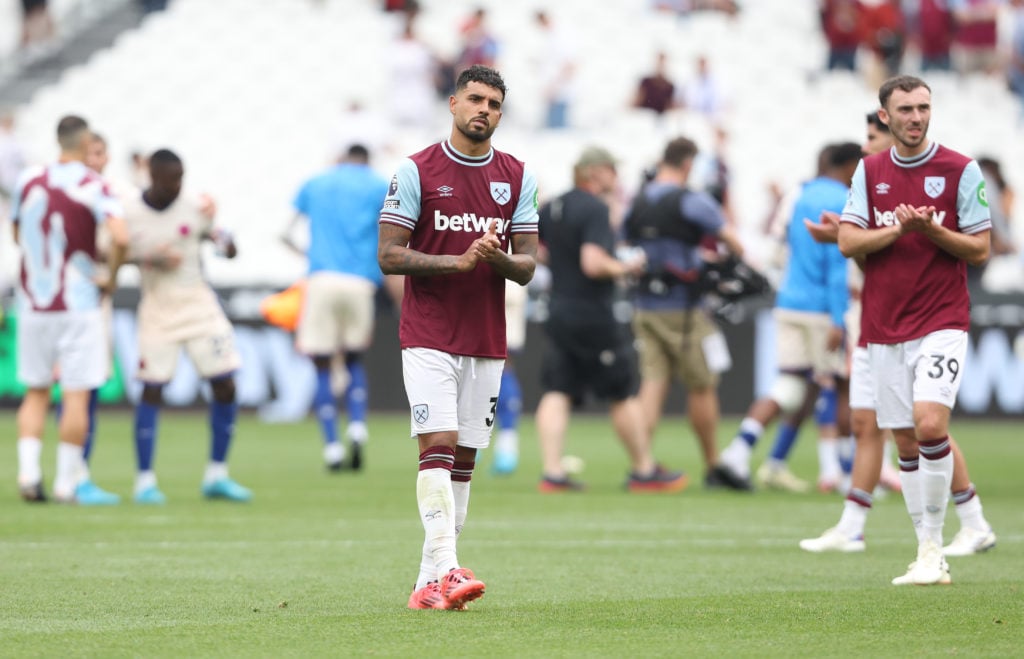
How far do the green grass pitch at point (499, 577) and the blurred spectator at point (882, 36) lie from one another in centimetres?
1647

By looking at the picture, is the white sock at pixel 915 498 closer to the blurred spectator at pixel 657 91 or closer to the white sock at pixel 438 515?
the white sock at pixel 438 515

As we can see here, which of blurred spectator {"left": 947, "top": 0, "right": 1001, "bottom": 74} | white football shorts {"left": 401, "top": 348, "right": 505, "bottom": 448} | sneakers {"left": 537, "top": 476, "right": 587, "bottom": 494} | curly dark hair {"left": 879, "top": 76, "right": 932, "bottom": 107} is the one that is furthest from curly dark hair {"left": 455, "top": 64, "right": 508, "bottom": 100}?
blurred spectator {"left": 947, "top": 0, "right": 1001, "bottom": 74}

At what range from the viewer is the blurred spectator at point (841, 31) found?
102 feet

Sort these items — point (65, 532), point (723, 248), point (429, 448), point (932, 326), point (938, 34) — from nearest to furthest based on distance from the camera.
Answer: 1. point (429, 448)
2. point (932, 326)
3. point (65, 532)
4. point (723, 248)
5. point (938, 34)

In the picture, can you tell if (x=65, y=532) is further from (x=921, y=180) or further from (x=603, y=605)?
(x=921, y=180)

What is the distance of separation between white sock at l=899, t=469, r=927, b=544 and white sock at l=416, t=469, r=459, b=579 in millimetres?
2444

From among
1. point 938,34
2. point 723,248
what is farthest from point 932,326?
point 938,34

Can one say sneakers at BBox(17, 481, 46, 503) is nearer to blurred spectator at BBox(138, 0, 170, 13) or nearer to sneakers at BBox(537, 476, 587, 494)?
sneakers at BBox(537, 476, 587, 494)

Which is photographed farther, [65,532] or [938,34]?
[938,34]

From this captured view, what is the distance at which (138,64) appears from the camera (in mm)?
32625

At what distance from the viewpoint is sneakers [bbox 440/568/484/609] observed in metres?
7.57

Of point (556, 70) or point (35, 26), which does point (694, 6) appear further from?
point (35, 26)

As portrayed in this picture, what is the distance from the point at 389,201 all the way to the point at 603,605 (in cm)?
201

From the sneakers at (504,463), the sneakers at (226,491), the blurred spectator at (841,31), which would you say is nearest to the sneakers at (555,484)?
the sneakers at (504,463)
